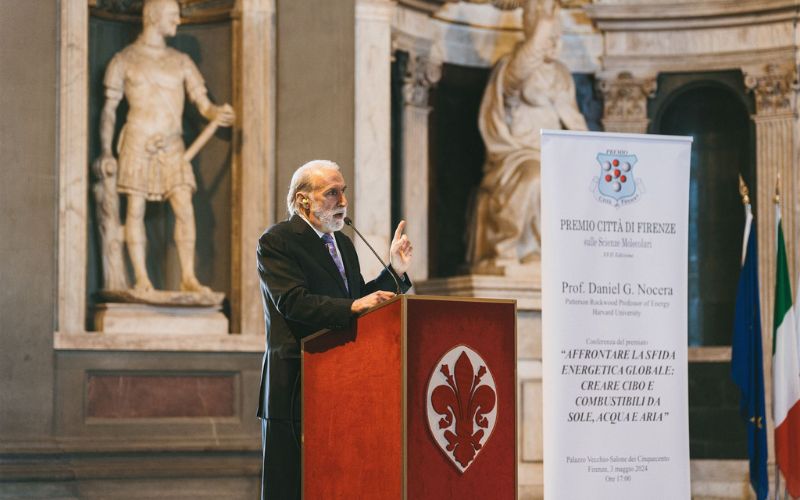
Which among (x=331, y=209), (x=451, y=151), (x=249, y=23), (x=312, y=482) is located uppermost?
(x=249, y=23)

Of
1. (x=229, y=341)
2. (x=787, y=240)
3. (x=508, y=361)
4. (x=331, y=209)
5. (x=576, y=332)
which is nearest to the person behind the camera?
(x=508, y=361)

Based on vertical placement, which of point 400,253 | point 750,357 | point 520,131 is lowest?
point 750,357

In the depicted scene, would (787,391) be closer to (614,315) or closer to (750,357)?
(750,357)

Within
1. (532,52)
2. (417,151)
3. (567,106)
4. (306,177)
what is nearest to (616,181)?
(306,177)

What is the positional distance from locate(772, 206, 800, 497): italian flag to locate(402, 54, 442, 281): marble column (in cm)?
283

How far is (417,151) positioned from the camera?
9.66 metres

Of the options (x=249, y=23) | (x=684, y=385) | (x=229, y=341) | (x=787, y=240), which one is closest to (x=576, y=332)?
(x=684, y=385)

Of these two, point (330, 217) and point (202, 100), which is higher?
point (202, 100)

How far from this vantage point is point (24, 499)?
7.27m

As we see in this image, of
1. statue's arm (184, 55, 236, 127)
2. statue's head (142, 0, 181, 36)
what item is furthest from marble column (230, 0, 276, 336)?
statue's head (142, 0, 181, 36)

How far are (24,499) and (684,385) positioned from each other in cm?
359

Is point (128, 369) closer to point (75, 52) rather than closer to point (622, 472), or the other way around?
point (75, 52)

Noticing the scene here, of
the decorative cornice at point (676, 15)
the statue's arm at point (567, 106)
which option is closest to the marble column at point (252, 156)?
the statue's arm at point (567, 106)

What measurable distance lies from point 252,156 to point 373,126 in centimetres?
79
